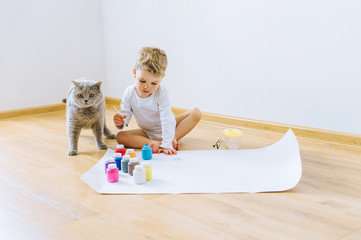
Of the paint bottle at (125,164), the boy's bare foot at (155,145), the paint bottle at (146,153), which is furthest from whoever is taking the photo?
the boy's bare foot at (155,145)

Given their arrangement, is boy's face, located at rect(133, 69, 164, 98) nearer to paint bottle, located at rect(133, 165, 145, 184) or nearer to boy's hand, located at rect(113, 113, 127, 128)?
boy's hand, located at rect(113, 113, 127, 128)

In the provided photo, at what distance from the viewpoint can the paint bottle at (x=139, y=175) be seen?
1.24 m

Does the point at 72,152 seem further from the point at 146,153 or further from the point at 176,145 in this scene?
the point at 176,145

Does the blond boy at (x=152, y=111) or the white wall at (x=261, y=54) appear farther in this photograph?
the white wall at (x=261, y=54)

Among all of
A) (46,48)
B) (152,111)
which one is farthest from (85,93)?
(46,48)

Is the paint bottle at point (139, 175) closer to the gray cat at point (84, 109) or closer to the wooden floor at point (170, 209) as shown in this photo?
the wooden floor at point (170, 209)

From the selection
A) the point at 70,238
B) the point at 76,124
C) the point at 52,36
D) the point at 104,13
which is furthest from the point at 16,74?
the point at 70,238

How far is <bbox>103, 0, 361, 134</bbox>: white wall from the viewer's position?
1.73m

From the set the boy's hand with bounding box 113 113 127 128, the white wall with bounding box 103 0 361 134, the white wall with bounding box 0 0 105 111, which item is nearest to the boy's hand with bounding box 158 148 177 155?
the boy's hand with bounding box 113 113 127 128

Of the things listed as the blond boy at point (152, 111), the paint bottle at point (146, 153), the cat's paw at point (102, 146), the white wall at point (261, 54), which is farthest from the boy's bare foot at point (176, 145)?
the white wall at point (261, 54)

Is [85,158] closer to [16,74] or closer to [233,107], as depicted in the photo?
[233,107]

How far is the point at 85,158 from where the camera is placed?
5.19 feet

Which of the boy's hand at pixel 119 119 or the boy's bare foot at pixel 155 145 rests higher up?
the boy's hand at pixel 119 119

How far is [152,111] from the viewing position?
5.57ft
